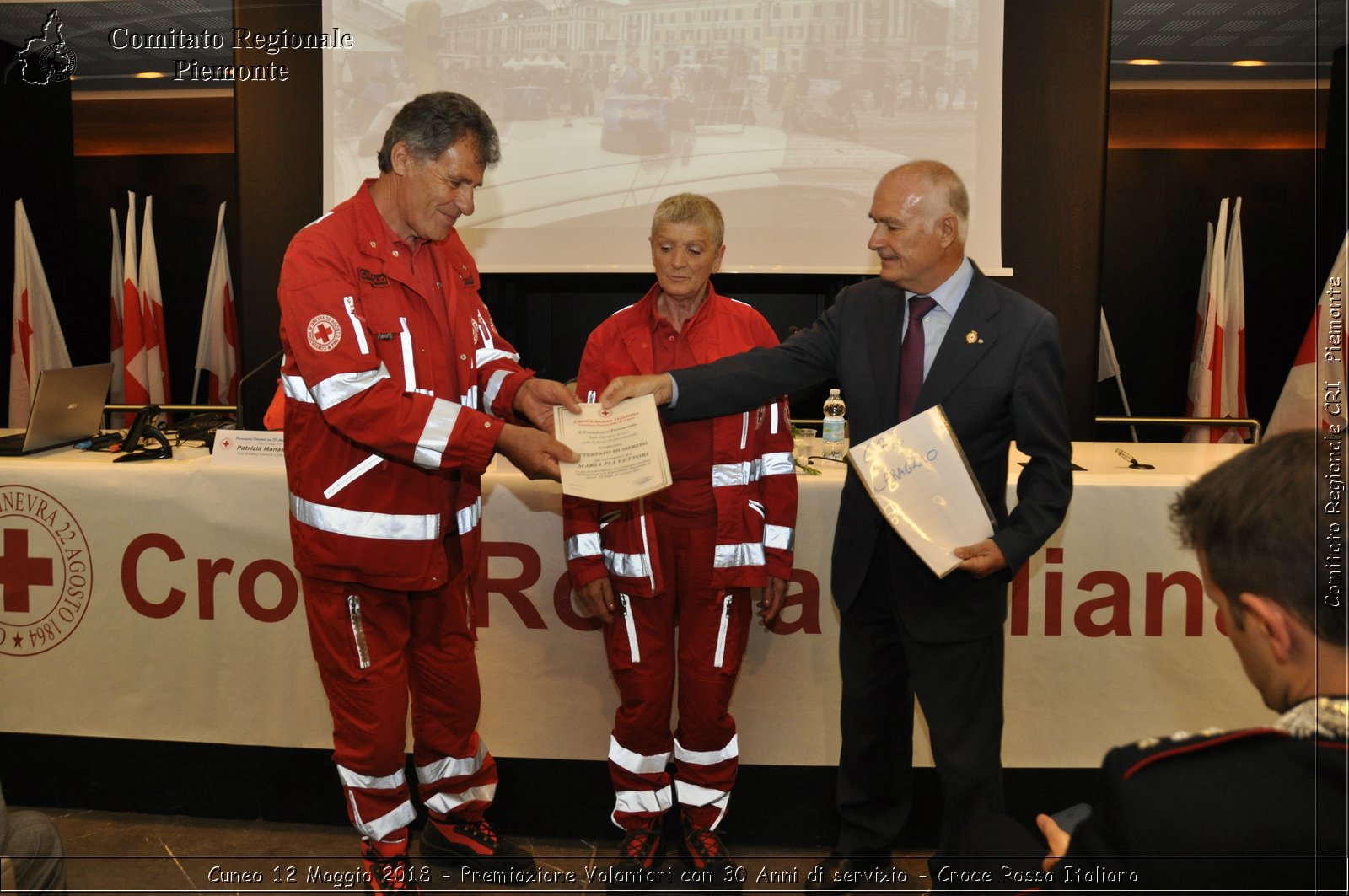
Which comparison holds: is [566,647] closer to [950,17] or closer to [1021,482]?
[1021,482]

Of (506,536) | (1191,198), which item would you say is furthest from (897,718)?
(1191,198)

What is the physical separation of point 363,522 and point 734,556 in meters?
0.98

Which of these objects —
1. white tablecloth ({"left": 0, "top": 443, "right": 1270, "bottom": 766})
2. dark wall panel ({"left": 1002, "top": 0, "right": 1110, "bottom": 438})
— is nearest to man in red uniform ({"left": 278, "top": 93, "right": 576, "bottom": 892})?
white tablecloth ({"left": 0, "top": 443, "right": 1270, "bottom": 766})

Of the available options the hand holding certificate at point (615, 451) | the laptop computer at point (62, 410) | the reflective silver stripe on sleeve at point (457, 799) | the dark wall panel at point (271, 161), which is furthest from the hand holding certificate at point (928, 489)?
the dark wall panel at point (271, 161)

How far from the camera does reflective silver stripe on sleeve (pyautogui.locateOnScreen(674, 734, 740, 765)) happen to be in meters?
2.80

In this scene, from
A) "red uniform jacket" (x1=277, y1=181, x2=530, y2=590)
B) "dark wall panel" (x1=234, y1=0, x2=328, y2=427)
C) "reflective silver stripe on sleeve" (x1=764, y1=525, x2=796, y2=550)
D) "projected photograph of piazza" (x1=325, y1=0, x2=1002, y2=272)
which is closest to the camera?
A: "red uniform jacket" (x1=277, y1=181, x2=530, y2=590)

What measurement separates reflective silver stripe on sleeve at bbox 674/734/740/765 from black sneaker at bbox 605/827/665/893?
24 cm

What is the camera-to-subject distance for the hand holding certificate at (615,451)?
7.87ft

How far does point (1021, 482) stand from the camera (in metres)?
2.34

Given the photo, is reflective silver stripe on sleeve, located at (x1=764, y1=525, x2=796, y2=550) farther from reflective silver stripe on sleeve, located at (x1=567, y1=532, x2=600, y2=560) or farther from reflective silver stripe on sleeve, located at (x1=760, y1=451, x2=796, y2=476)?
reflective silver stripe on sleeve, located at (x1=567, y1=532, x2=600, y2=560)

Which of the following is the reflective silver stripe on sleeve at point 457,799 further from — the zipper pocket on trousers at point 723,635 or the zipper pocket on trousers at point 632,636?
the zipper pocket on trousers at point 723,635

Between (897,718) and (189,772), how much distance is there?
227 cm

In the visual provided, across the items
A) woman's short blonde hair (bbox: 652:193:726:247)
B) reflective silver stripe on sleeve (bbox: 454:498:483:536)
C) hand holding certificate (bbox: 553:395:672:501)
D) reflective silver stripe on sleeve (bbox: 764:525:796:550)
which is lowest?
reflective silver stripe on sleeve (bbox: 764:525:796:550)

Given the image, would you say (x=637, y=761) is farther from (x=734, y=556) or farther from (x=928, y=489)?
(x=928, y=489)
